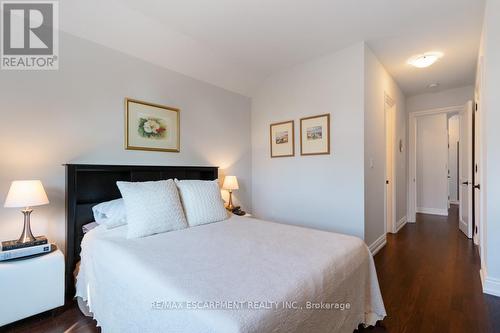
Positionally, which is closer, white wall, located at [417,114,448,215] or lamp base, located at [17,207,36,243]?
lamp base, located at [17,207,36,243]

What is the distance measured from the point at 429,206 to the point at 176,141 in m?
6.03

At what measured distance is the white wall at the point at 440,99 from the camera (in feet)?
14.0

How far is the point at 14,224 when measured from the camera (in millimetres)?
1903

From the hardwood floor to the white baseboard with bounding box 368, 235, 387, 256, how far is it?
0.07 meters

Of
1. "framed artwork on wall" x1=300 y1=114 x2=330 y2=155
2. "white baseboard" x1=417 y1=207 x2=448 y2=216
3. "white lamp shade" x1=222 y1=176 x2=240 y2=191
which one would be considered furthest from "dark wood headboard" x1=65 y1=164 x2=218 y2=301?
"white baseboard" x1=417 y1=207 x2=448 y2=216

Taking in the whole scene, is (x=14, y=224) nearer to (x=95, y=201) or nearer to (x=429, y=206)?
(x=95, y=201)

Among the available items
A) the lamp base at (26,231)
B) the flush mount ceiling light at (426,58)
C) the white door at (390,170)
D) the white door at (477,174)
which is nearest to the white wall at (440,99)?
the white door at (390,170)

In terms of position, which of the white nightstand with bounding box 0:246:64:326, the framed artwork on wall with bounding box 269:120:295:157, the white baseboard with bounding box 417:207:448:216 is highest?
the framed artwork on wall with bounding box 269:120:295:157

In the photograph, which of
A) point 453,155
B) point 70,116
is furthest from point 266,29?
point 453,155

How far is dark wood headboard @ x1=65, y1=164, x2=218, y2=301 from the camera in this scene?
2.04 metres

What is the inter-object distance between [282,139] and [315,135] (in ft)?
1.78

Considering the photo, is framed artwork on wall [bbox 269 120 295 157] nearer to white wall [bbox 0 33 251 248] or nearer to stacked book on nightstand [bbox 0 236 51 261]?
white wall [bbox 0 33 251 248]

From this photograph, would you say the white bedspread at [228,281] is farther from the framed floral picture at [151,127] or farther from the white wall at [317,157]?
the white wall at [317,157]

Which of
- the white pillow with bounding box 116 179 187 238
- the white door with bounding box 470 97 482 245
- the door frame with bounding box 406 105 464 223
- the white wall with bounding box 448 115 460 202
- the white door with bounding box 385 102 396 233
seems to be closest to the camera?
the white pillow with bounding box 116 179 187 238
